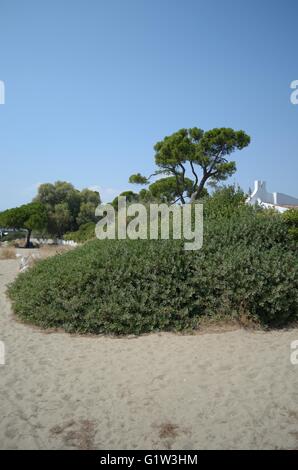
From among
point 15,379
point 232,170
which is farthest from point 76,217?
point 15,379

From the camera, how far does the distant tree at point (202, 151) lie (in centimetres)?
2678

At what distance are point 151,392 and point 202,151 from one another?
2403 cm

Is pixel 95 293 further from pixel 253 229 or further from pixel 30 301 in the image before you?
pixel 253 229

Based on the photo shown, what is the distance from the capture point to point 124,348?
20.2ft

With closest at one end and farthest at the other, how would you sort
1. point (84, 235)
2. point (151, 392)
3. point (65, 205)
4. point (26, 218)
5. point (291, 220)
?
point (151, 392), point (291, 220), point (84, 235), point (26, 218), point (65, 205)

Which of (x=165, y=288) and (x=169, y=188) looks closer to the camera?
(x=165, y=288)

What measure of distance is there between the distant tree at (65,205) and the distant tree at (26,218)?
6.53m

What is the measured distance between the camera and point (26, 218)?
1359 inches

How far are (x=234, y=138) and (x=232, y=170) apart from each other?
2.26m

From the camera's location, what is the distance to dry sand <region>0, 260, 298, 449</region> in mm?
3633

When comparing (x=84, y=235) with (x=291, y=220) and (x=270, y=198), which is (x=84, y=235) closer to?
(x=270, y=198)

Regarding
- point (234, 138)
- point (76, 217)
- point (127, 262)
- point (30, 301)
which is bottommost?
point (30, 301)

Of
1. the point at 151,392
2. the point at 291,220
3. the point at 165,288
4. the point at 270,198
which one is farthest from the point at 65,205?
the point at 151,392

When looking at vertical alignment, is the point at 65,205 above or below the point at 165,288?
above
